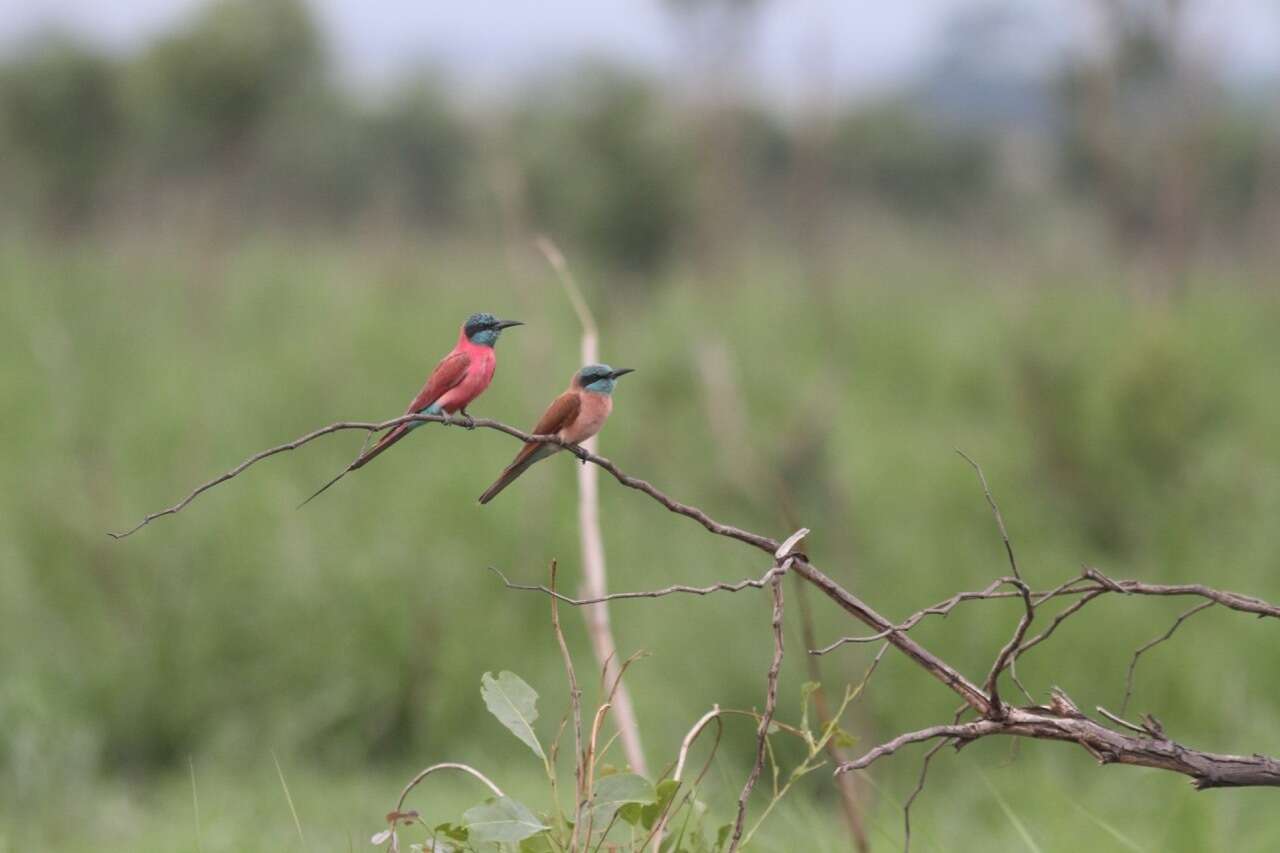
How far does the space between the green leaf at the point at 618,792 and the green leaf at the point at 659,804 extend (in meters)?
0.05

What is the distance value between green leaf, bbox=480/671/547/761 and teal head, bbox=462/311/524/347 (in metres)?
0.40

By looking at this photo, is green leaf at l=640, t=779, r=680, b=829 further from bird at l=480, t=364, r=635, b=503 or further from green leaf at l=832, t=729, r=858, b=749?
bird at l=480, t=364, r=635, b=503

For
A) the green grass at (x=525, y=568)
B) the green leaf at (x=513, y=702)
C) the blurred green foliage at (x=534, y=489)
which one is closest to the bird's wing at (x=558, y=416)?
the green leaf at (x=513, y=702)

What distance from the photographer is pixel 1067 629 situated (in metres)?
5.71

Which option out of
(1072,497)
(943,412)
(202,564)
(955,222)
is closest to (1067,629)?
(1072,497)

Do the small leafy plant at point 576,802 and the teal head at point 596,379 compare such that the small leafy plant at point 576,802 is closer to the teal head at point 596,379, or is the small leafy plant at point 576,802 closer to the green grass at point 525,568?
the teal head at point 596,379

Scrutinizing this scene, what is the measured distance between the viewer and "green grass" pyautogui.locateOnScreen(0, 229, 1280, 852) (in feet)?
15.2

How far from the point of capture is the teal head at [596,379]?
4.21ft

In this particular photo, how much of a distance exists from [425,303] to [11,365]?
12.3ft

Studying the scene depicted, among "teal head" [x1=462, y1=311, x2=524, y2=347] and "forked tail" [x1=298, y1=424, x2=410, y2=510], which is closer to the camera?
"forked tail" [x1=298, y1=424, x2=410, y2=510]

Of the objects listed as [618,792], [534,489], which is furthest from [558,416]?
[534,489]

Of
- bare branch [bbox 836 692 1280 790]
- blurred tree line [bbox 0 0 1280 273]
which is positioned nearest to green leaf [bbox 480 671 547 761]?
bare branch [bbox 836 692 1280 790]

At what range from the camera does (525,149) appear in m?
14.3

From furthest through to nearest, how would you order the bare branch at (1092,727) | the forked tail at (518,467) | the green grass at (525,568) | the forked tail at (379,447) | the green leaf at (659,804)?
the green grass at (525,568) < the green leaf at (659,804) < the bare branch at (1092,727) < the forked tail at (518,467) < the forked tail at (379,447)
